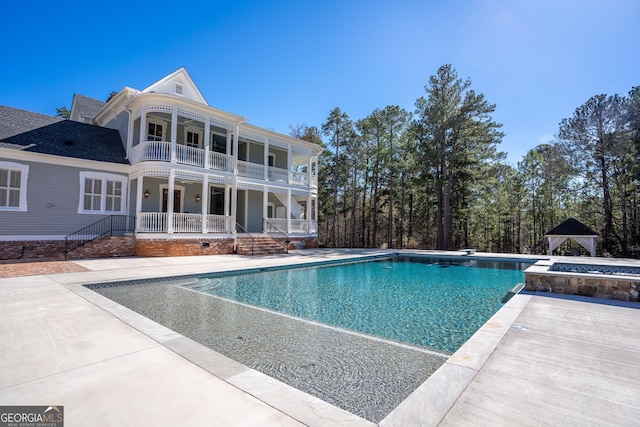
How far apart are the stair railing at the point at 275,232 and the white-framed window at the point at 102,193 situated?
691 cm

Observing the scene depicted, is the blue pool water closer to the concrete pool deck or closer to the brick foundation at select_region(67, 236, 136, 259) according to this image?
the concrete pool deck

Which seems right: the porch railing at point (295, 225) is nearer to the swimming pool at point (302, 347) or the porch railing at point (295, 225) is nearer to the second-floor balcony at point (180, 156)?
the second-floor balcony at point (180, 156)

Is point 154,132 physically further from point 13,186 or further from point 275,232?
point 275,232

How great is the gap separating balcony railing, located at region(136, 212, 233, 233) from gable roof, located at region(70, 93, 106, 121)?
9.93 meters

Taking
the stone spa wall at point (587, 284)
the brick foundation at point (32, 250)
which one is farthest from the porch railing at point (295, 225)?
the stone spa wall at point (587, 284)

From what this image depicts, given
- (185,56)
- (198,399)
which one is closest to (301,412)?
(198,399)

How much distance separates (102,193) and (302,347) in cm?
1312

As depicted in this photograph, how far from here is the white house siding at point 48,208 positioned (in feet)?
36.0

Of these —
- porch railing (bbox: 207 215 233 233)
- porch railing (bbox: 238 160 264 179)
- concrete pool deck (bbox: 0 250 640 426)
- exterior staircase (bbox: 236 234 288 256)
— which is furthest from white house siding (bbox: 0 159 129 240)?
concrete pool deck (bbox: 0 250 640 426)

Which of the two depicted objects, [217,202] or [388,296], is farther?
[217,202]

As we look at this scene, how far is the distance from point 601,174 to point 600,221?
17.8 ft

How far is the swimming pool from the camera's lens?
2779mm

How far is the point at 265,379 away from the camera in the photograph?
2.49m

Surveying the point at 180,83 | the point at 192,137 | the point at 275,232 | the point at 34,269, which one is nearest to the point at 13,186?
the point at 34,269
